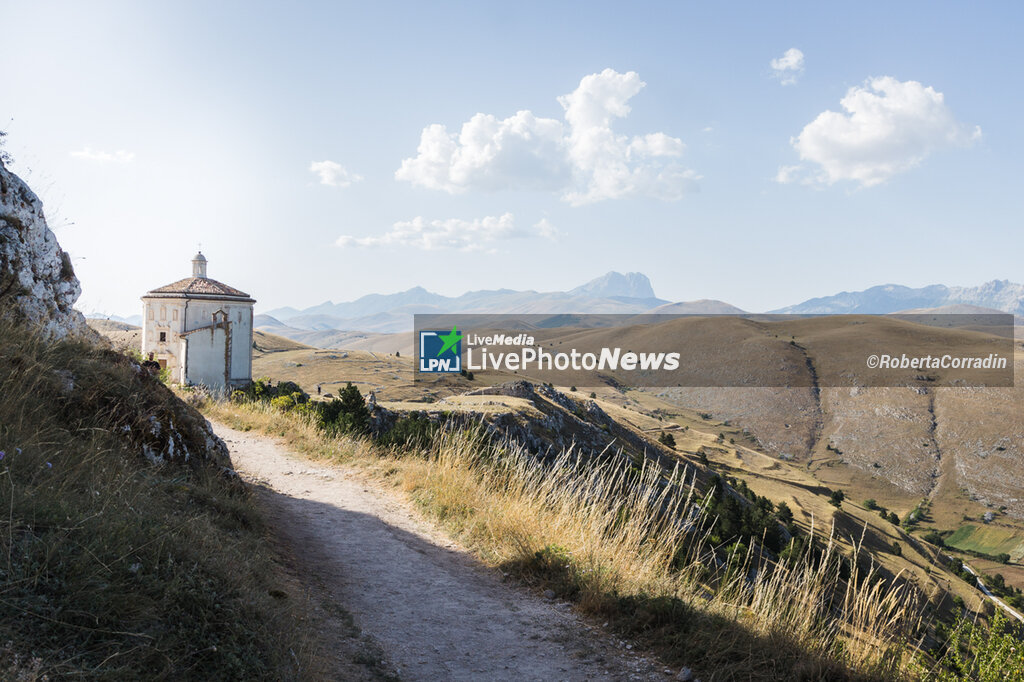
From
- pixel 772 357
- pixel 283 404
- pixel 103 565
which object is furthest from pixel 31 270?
pixel 772 357

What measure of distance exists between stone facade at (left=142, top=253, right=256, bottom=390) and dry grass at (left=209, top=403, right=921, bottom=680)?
24.2 meters

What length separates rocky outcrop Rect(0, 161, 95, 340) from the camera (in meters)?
6.26

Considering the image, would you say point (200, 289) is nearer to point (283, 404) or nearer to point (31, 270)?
point (283, 404)

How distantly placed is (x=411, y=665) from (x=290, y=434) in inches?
443

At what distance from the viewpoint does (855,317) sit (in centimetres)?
15788

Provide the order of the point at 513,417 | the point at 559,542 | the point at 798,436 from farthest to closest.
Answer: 1. the point at 798,436
2. the point at 513,417
3. the point at 559,542

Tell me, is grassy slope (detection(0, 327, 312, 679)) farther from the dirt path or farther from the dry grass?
the dry grass

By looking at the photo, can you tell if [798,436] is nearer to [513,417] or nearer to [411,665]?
[513,417]

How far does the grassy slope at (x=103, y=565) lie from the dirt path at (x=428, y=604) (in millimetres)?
839

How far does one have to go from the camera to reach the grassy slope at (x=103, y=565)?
2.65 m

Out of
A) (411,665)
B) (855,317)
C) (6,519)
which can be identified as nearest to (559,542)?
(411,665)

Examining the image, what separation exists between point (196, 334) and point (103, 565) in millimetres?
30476

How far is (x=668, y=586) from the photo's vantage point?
576 cm

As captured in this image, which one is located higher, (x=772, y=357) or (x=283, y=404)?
(x=283, y=404)
